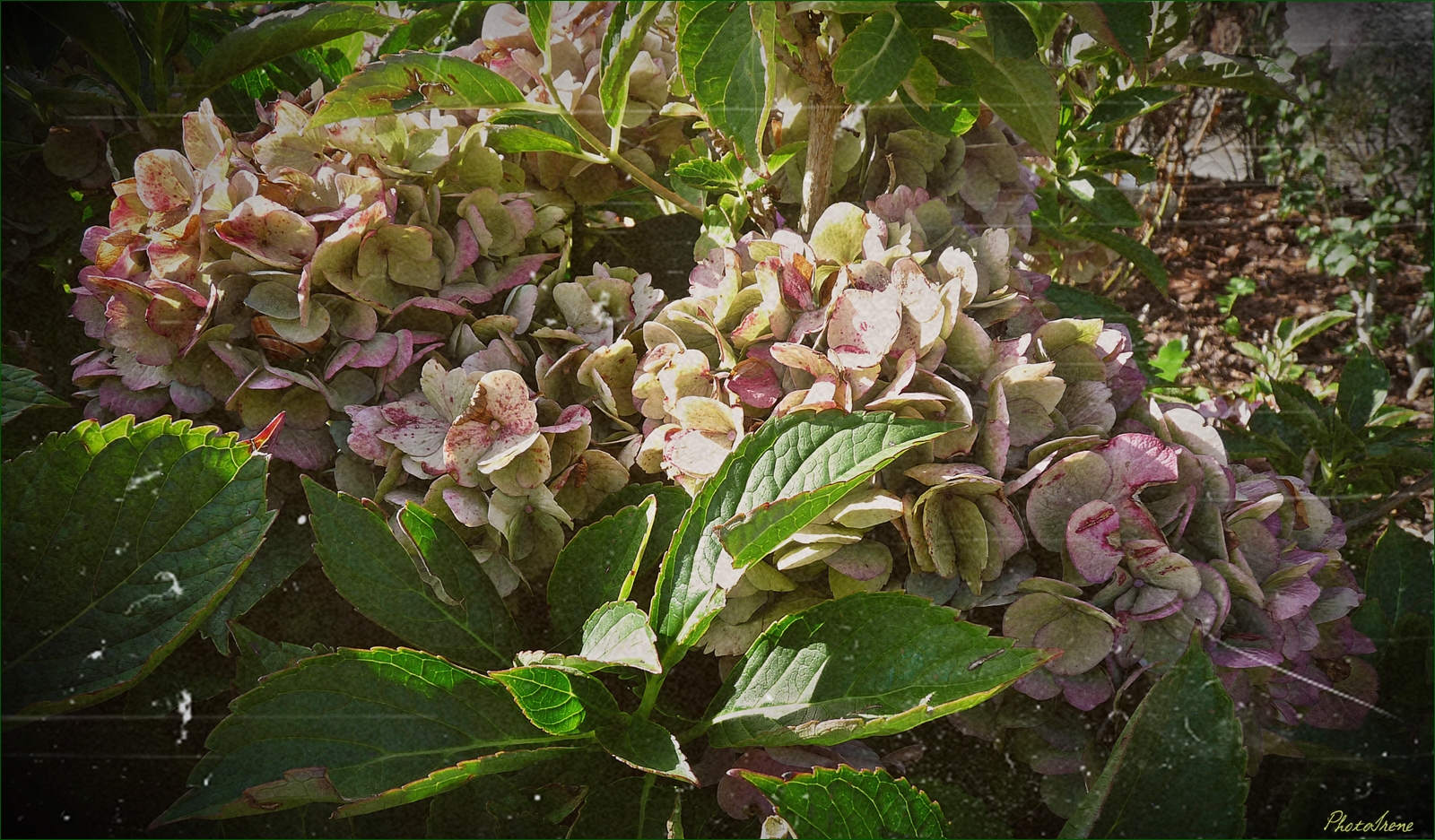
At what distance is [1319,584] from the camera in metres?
0.39

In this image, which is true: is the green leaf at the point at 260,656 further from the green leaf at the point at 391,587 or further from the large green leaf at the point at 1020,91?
the large green leaf at the point at 1020,91

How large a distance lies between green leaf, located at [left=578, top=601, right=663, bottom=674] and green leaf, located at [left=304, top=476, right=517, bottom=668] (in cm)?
5

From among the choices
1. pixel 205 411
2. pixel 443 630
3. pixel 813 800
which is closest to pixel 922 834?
pixel 813 800

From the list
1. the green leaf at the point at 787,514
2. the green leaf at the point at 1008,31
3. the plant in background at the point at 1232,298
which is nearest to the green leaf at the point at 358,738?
the green leaf at the point at 787,514

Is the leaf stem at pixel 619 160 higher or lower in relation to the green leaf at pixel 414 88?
lower

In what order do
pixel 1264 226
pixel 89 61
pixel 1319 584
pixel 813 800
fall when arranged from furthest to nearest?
1. pixel 1264 226
2. pixel 89 61
3. pixel 1319 584
4. pixel 813 800

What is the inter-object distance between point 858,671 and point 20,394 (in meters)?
0.40

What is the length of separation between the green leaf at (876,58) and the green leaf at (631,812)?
0.95ft

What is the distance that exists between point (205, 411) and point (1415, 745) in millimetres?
574

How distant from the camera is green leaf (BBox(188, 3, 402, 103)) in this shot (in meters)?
0.45

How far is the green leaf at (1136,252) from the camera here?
560mm

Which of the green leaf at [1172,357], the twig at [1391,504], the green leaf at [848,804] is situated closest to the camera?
A: the green leaf at [848,804]

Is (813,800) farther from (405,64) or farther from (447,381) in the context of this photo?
(405,64)
